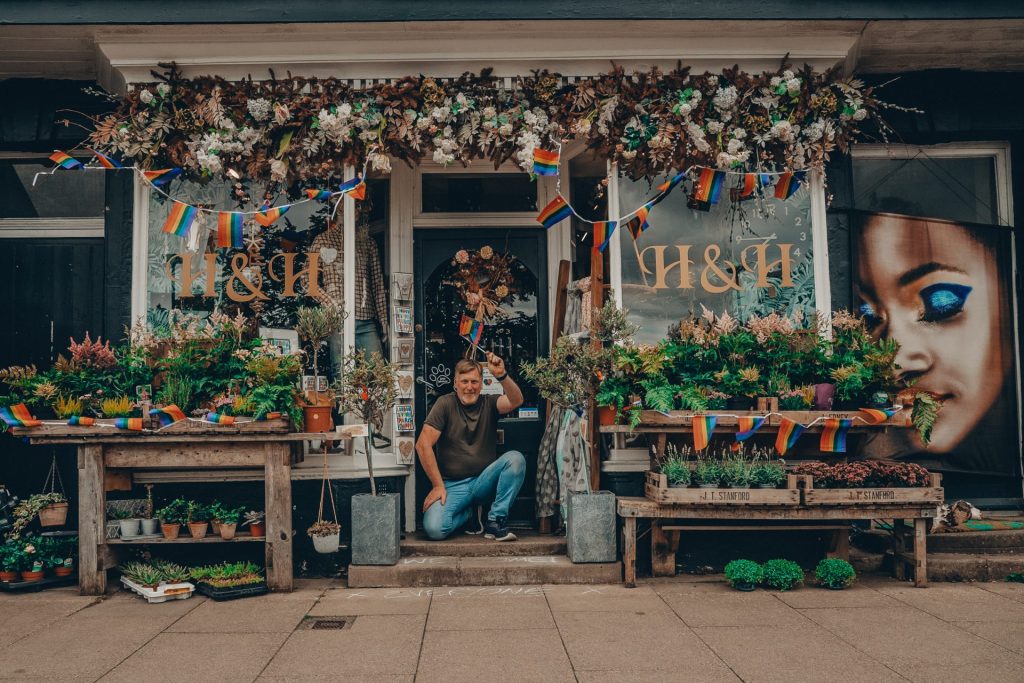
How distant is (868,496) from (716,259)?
217 cm

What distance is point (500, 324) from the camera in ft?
26.3

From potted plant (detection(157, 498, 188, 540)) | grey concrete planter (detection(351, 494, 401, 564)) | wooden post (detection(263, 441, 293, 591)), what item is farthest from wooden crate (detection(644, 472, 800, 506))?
potted plant (detection(157, 498, 188, 540))

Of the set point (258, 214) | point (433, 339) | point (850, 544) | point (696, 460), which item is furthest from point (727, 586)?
point (258, 214)

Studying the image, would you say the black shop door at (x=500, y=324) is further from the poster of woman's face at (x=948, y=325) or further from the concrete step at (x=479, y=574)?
the poster of woman's face at (x=948, y=325)

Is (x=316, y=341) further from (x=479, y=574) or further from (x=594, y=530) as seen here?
(x=594, y=530)

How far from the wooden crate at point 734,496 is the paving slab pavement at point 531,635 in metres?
0.64

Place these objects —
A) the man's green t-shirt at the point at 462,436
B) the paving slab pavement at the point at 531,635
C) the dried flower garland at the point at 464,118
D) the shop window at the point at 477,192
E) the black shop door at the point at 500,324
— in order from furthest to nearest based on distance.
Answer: the shop window at the point at 477,192
the black shop door at the point at 500,324
the man's green t-shirt at the point at 462,436
the dried flower garland at the point at 464,118
the paving slab pavement at the point at 531,635

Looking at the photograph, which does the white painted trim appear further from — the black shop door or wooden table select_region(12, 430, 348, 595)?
the black shop door

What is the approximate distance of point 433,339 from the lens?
7.94m

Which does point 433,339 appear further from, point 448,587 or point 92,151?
point 92,151

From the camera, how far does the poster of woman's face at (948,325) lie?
727 centimetres

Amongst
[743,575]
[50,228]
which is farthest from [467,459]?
[50,228]

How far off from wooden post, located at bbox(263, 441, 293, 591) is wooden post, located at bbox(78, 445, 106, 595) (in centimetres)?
118

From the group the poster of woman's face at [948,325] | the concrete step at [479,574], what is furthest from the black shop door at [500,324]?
the poster of woman's face at [948,325]
